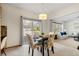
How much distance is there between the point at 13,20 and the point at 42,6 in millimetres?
920

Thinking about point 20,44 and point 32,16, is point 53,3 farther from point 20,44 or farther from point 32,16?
point 20,44

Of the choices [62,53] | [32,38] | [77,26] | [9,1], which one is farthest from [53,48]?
[9,1]

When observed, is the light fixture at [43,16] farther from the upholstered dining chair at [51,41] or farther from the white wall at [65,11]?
the upholstered dining chair at [51,41]

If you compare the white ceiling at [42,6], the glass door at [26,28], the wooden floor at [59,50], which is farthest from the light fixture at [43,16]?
the wooden floor at [59,50]

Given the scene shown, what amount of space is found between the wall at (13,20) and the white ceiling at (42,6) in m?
0.14

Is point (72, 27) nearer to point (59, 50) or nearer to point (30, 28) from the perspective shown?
point (59, 50)

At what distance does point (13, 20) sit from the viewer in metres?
2.40

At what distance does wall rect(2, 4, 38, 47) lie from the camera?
2.30 meters

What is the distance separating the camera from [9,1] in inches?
82.9

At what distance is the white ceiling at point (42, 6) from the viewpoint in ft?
7.46

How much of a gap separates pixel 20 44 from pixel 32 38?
401 mm

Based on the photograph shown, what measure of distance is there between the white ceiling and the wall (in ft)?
0.46

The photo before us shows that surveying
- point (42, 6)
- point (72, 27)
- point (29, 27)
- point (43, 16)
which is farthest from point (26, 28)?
point (72, 27)

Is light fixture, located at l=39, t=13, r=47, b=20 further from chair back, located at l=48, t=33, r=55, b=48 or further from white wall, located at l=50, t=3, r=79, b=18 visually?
chair back, located at l=48, t=33, r=55, b=48
